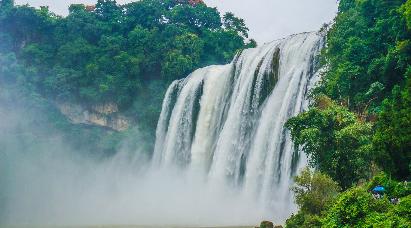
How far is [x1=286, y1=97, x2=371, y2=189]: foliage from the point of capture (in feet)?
50.3

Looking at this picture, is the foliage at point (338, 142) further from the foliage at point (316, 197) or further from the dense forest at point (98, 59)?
the dense forest at point (98, 59)

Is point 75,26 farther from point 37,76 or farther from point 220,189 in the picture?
point 220,189

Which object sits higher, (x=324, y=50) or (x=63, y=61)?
(x=63, y=61)

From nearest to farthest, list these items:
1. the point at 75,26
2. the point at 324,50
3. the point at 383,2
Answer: the point at 383,2
the point at 324,50
the point at 75,26

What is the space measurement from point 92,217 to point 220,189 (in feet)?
28.2

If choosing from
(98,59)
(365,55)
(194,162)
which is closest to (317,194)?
(365,55)

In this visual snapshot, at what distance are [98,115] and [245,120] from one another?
665 inches

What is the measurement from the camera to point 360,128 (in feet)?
50.3

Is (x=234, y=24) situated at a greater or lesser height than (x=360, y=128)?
greater

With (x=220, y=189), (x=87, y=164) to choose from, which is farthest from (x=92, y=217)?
(x=87, y=164)

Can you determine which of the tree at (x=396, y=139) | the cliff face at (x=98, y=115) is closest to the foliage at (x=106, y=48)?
the cliff face at (x=98, y=115)

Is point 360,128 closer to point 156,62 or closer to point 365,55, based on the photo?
point 365,55

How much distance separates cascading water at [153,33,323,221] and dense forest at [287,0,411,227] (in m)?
2.75

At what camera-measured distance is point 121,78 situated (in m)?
40.4
